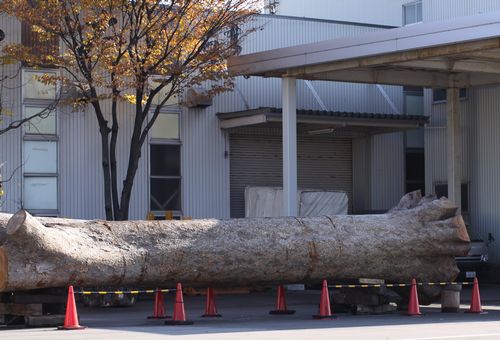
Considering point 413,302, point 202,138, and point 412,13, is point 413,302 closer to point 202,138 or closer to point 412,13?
point 202,138

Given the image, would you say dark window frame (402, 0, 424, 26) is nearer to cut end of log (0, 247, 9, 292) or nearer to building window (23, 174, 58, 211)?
building window (23, 174, 58, 211)

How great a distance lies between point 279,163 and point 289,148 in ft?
15.8

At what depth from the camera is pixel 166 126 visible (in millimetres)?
31328

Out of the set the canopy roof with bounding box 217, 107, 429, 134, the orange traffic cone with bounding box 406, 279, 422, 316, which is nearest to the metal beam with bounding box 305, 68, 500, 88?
the canopy roof with bounding box 217, 107, 429, 134

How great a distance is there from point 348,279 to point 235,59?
34.3ft

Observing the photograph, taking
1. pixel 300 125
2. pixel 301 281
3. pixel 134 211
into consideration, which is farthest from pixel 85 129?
pixel 301 281

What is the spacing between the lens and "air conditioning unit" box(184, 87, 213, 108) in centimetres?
3059

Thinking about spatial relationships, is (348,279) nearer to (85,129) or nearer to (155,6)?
(155,6)

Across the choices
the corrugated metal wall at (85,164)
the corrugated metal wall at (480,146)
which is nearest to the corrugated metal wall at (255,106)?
the corrugated metal wall at (85,164)

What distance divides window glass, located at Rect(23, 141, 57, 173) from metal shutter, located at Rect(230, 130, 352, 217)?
5.75 m

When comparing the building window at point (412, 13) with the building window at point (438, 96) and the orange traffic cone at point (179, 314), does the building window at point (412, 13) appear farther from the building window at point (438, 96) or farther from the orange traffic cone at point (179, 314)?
the orange traffic cone at point (179, 314)

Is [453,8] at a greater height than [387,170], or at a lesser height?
greater

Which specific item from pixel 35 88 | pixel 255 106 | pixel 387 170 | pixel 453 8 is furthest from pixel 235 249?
pixel 387 170

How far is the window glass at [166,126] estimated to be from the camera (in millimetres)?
31125
